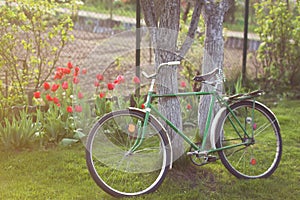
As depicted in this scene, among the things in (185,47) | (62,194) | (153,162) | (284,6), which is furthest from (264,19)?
(62,194)

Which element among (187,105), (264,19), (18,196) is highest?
(264,19)

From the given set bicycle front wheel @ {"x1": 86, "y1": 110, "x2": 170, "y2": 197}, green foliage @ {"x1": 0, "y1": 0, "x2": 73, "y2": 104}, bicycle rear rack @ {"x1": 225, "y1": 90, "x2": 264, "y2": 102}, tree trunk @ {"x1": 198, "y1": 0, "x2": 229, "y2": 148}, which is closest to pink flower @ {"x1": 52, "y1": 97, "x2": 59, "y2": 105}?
green foliage @ {"x1": 0, "y1": 0, "x2": 73, "y2": 104}

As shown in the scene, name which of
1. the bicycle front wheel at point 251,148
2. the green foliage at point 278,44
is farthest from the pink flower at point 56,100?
the green foliage at point 278,44

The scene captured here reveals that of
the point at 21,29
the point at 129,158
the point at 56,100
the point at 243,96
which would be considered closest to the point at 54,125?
the point at 56,100

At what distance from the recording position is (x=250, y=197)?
13.2ft

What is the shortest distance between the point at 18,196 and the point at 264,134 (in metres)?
2.69

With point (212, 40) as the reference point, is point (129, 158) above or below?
below

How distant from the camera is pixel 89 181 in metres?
4.27

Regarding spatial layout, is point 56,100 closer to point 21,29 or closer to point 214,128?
point 21,29

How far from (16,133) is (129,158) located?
57.3 inches

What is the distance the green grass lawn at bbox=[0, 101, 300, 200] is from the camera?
4.01 m

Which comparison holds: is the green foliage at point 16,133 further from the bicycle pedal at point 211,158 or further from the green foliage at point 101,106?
the bicycle pedal at point 211,158

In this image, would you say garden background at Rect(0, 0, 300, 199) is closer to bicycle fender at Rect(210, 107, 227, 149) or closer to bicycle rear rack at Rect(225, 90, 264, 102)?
bicycle fender at Rect(210, 107, 227, 149)

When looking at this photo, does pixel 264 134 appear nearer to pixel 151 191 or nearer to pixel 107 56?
pixel 151 191
